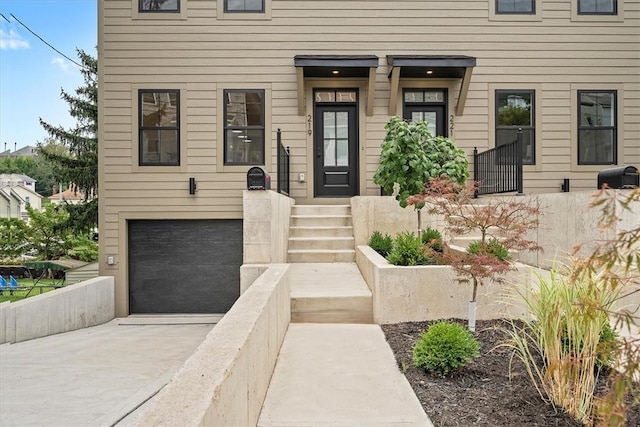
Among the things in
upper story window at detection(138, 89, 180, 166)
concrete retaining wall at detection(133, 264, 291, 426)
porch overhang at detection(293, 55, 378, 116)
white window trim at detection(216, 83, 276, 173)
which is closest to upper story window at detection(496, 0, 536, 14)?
porch overhang at detection(293, 55, 378, 116)

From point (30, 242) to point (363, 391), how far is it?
18.1 m

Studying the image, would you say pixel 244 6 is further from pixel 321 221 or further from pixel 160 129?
pixel 321 221

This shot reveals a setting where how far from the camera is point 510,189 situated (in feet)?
25.0

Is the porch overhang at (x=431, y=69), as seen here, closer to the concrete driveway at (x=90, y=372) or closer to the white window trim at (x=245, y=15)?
the white window trim at (x=245, y=15)

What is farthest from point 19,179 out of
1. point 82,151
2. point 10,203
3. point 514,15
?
point 514,15

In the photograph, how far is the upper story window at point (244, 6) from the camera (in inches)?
347

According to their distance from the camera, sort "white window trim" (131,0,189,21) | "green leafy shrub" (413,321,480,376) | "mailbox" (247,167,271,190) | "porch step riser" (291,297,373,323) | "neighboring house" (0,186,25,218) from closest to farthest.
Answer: "green leafy shrub" (413,321,480,376) → "porch step riser" (291,297,373,323) → "mailbox" (247,167,271,190) → "white window trim" (131,0,189,21) → "neighboring house" (0,186,25,218)

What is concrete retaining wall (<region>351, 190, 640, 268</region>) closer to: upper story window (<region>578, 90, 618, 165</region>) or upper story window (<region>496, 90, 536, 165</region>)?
upper story window (<region>496, 90, 536, 165</region>)

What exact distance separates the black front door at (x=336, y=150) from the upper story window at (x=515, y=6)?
350 cm

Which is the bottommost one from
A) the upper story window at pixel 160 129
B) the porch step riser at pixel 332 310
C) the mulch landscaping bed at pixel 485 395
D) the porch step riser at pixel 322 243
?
the mulch landscaping bed at pixel 485 395

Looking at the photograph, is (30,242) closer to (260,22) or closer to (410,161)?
(260,22)

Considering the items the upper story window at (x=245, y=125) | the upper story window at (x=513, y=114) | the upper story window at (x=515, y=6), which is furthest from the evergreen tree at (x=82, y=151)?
the upper story window at (x=515, y=6)

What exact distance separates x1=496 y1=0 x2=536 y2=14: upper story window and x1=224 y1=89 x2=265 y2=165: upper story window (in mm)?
5077

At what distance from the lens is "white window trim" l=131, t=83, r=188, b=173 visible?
8.70 metres
